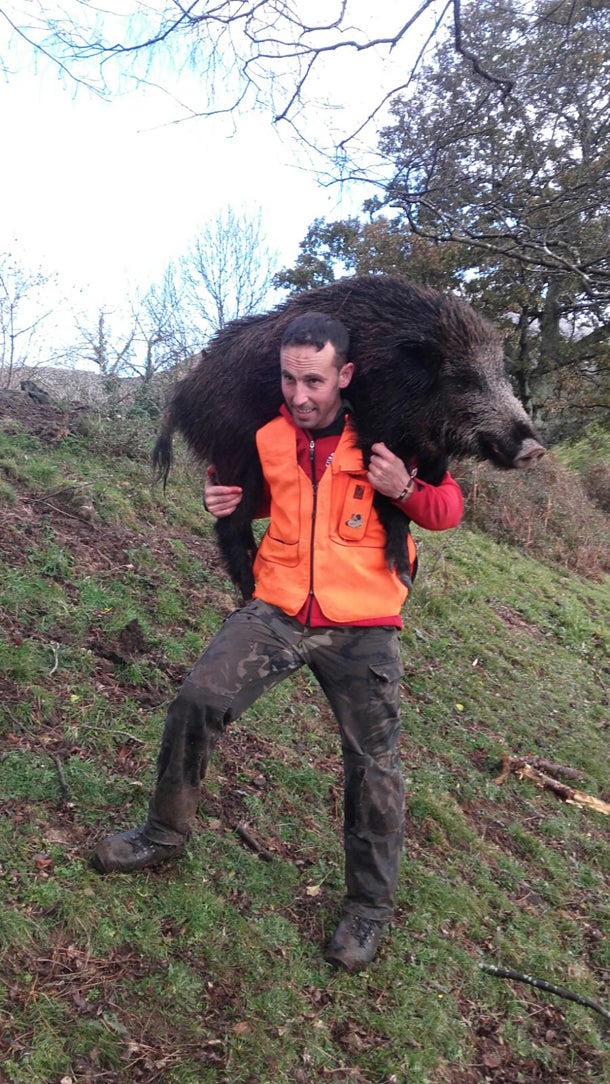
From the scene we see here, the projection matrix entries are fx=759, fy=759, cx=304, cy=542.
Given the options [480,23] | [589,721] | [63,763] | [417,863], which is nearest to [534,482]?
[589,721]

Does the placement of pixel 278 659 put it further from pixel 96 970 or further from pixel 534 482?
pixel 534 482

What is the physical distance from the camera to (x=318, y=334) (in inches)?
110

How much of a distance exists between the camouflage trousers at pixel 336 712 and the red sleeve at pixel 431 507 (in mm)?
455

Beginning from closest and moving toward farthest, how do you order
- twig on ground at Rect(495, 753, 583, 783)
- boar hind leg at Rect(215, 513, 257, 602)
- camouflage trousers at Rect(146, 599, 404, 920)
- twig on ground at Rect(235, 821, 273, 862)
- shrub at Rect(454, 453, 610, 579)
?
camouflage trousers at Rect(146, 599, 404, 920)
boar hind leg at Rect(215, 513, 257, 602)
twig on ground at Rect(235, 821, 273, 862)
twig on ground at Rect(495, 753, 583, 783)
shrub at Rect(454, 453, 610, 579)

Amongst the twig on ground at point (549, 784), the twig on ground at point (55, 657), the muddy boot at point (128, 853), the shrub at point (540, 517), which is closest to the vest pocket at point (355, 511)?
the muddy boot at point (128, 853)

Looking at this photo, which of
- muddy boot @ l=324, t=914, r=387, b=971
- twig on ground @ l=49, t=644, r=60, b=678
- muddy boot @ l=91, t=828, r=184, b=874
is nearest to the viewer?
muddy boot @ l=91, t=828, r=184, b=874

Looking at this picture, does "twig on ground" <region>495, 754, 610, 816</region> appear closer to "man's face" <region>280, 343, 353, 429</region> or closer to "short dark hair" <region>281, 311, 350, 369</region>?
"man's face" <region>280, 343, 353, 429</region>

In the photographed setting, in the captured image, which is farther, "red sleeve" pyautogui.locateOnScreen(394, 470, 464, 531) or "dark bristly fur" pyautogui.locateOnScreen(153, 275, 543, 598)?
"dark bristly fur" pyautogui.locateOnScreen(153, 275, 543, 598)

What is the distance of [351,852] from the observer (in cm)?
304

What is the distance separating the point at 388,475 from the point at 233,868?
1.81 m

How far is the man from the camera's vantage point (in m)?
2.77

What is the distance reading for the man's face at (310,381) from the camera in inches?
109

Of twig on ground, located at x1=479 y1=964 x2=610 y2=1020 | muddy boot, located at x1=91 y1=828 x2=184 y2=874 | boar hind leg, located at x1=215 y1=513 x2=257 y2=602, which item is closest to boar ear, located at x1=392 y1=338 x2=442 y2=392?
boar hind leg, located at x1=215 y1=513 x2=257 y2=602

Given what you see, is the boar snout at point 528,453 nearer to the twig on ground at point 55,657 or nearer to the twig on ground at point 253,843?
the twig on ground at point 253,843
